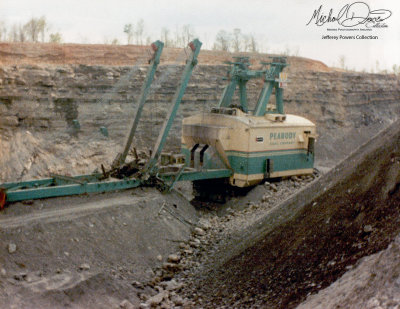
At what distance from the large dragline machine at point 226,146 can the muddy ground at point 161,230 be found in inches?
15.5

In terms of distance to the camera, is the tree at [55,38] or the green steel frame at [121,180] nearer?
the green steel frame at [121,180]

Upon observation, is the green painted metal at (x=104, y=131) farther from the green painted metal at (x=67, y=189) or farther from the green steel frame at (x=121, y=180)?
the green painted metal at (x=67, y=189)

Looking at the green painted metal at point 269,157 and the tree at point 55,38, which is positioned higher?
the tree at point 55,38

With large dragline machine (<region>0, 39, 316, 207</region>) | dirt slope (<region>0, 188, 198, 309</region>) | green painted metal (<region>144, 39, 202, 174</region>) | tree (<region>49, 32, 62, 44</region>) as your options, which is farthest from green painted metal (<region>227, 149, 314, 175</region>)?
tree (<region>49, 32, 62, 44</region>)

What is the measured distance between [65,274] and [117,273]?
2.57ft

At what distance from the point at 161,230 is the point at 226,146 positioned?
10.6 feet

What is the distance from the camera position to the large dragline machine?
9.66 m

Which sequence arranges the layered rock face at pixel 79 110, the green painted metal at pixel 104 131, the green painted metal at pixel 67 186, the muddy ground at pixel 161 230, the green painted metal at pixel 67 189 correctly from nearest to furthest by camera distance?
the muddy ground at pixel 161 230, the green painted metal at pixel 67 189, the green painted metal at pixel 67 186, the layered rock face at pixel 79 110, the green painted metal at pixel 104 131

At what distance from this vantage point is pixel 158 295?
612 centimetres

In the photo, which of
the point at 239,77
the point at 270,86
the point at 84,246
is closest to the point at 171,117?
the point at 239,77

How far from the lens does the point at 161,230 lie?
843 cm

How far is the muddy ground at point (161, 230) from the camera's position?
4887 mm

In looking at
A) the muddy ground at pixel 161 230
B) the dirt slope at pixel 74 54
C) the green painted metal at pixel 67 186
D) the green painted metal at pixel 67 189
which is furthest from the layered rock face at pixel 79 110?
the green painted metal at pixel 67 189

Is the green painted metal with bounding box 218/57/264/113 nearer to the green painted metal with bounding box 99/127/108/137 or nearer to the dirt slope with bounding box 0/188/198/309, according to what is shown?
the dirt slope with bounding box 0/188/198/309
